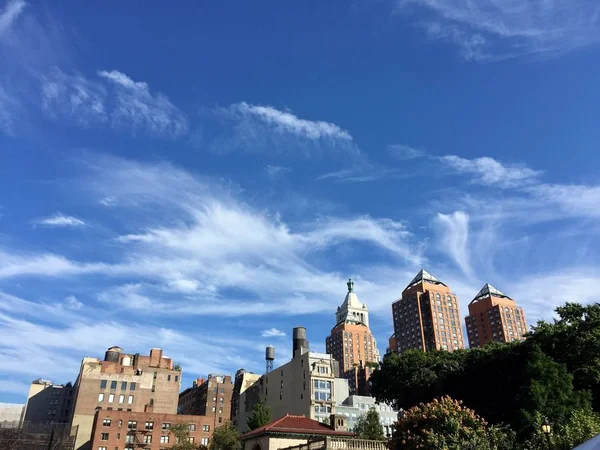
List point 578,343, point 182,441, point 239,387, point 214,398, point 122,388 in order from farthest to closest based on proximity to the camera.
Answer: point 239,387 < point 214,398 < point 122,388 < point 182,441 < point 578,343

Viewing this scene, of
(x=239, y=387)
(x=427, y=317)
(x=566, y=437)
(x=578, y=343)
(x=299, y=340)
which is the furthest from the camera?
(x=427, y=317)

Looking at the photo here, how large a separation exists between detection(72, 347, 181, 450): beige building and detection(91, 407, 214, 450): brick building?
9.09m

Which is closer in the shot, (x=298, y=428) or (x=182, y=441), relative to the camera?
(x=298, y=428)

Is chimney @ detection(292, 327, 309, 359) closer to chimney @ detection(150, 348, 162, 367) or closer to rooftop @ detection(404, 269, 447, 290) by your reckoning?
chimney @ detection(150, 348, 162, 367)

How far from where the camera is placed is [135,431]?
93.6 meters

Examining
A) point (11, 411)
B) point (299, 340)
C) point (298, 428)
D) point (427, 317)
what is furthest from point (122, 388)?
point (427, 317)

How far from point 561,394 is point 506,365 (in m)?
12.2

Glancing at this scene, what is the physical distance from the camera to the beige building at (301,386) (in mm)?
103312

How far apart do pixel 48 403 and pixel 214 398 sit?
49.6 m

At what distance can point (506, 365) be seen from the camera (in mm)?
61406

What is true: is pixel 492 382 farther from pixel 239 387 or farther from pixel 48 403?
pixel 48 403

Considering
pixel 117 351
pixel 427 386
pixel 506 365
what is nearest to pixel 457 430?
pixel 506 365

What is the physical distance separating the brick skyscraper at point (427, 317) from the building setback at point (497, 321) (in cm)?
1487

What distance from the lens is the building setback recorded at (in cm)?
18775
